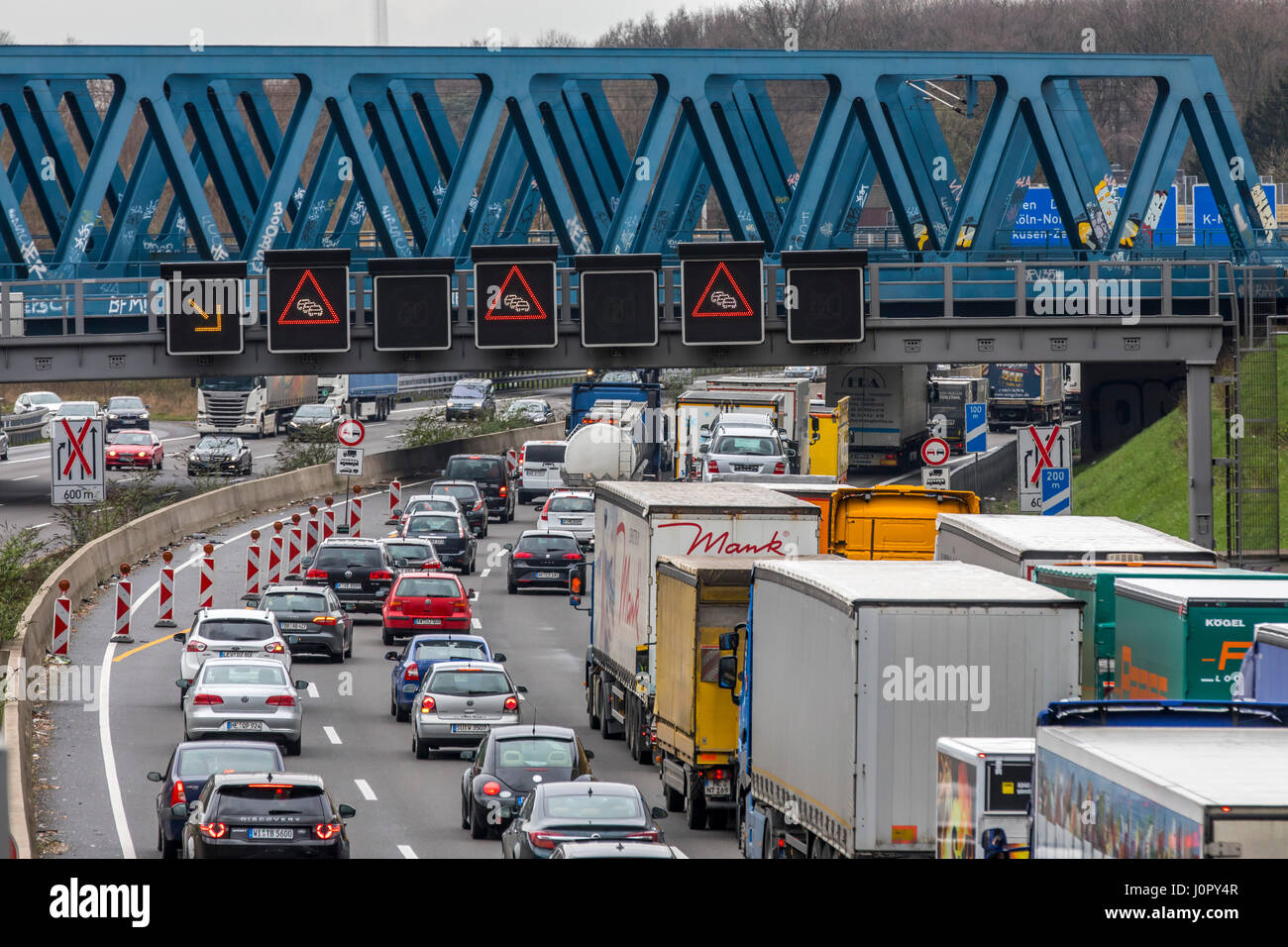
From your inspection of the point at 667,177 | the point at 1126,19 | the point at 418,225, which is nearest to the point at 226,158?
the point at 418,225

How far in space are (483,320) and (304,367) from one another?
3.17 meters

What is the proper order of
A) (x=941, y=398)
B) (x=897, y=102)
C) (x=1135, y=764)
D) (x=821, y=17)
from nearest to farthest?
1. (x=1135, y=764)
2. (x=897, y=102)
3. (x=941, y=398)
4. (x=821, y=17)

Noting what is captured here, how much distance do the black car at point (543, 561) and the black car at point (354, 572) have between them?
14.8ft

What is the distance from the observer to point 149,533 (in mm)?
45844

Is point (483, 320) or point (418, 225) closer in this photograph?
point (483, 320)

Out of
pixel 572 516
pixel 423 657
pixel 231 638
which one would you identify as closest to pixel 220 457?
pixel 572 516

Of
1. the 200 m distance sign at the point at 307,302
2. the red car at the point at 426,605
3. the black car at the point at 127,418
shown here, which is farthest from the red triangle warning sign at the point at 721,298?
the black car at the point at 127,418

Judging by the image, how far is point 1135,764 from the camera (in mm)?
10406

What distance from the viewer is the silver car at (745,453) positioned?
2003 inches

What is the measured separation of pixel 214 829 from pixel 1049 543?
29.5 ft

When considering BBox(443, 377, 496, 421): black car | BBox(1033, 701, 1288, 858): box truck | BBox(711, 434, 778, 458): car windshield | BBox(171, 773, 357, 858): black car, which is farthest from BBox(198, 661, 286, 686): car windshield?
BBox(443, 377, 496, 421): black car

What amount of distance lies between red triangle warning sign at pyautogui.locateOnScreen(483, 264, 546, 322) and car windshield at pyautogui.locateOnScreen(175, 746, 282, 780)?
48.1 ft

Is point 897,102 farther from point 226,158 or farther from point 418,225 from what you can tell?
point 226,158
